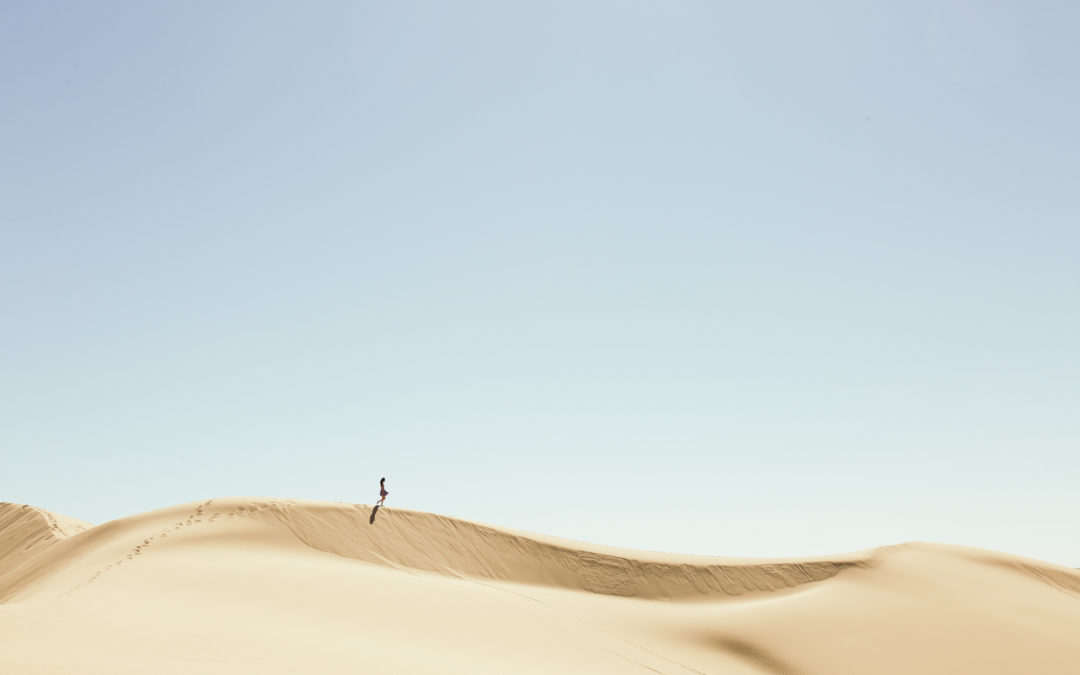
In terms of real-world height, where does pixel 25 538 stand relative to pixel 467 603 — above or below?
below

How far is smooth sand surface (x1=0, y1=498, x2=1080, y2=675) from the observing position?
339 inches

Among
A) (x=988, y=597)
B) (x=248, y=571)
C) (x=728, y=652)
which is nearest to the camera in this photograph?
(x=248, y=571)

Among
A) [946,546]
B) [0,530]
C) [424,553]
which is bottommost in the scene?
[0,530]

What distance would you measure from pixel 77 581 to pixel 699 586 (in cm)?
1488

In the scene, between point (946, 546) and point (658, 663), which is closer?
point (658, 663)

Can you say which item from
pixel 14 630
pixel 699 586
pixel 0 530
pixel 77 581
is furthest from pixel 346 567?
pixel 0 530

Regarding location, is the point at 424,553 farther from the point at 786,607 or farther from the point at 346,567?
the point at 786,607

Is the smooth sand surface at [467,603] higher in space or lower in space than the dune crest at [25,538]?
higher

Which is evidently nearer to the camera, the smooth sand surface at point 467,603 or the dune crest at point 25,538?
the smooth sand surface at point 467,603

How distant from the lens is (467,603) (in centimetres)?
1384

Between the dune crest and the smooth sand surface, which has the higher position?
the smooth sand surface

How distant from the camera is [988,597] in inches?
688

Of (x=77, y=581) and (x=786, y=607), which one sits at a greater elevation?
(x=786, y=607)

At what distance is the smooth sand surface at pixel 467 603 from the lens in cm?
860
